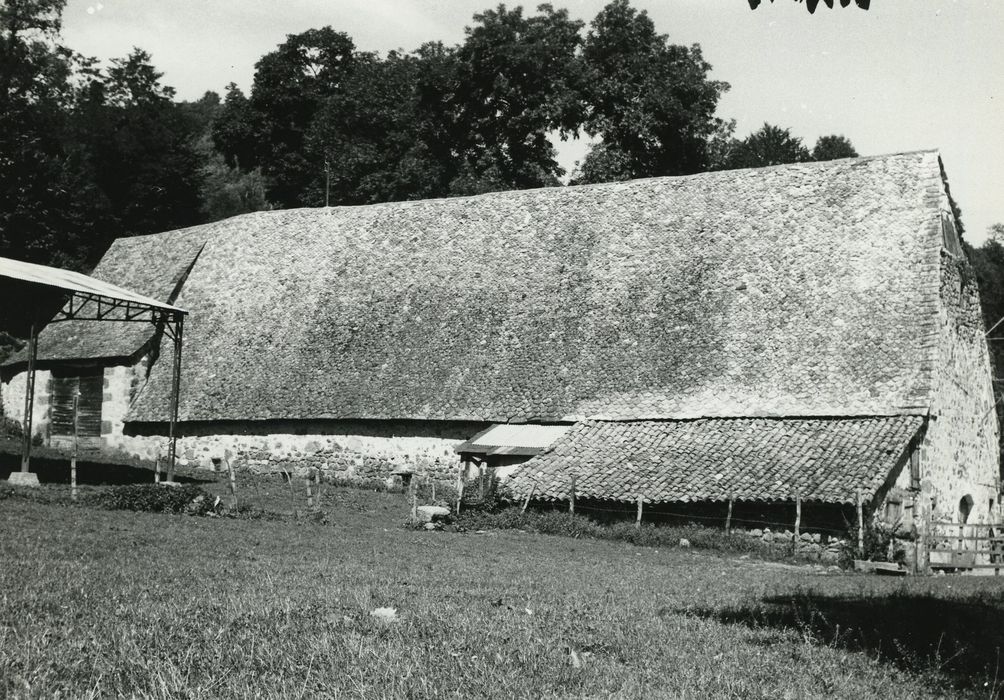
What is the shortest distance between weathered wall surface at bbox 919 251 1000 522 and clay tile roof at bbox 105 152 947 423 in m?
0.88

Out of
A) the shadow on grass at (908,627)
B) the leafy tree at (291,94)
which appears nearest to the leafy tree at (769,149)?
the leafy tree at (291,94)

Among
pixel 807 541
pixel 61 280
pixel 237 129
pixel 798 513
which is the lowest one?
pixel 807 541

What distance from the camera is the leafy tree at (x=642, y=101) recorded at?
1667 inches

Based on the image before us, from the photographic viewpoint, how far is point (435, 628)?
8.10 meters

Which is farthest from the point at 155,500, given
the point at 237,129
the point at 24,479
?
the point at 237,129

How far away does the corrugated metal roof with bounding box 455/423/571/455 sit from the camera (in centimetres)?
2572

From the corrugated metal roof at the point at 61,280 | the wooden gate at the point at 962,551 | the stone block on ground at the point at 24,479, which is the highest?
the corrugated metal roof at the point at 61,280

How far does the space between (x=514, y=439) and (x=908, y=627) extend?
16802 mm

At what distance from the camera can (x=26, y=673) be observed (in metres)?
6.15

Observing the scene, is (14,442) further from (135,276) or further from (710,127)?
(710,127)

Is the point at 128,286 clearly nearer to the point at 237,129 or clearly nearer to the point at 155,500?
the point at 237,129

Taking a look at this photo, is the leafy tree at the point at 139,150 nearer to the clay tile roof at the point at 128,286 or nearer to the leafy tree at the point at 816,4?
the clay tile roof at the point at 128,286

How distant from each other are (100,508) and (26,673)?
13.5m

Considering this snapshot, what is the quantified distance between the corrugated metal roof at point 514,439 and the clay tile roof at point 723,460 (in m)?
0.54
